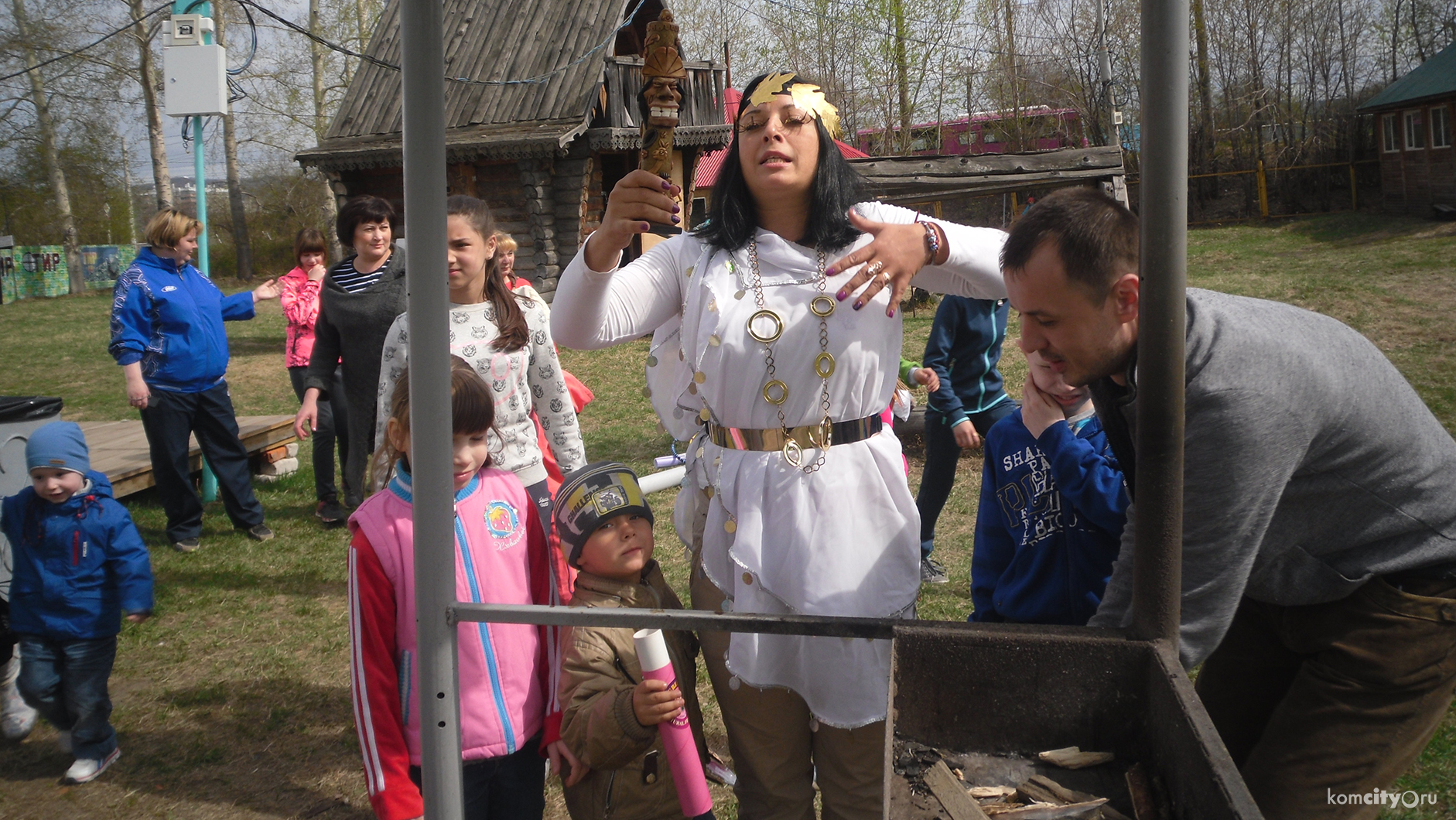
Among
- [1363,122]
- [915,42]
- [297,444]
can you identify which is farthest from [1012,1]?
[297,444]

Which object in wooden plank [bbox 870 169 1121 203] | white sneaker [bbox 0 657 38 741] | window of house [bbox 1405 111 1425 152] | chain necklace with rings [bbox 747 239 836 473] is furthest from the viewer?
window of house [bbox 1405 111 1425 152]

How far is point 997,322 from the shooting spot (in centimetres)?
423

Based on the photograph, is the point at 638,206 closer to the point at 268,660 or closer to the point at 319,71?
the point at 268,660

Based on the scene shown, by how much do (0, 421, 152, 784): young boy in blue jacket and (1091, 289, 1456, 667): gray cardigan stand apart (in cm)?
304

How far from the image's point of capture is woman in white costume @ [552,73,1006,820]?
184 centimetres

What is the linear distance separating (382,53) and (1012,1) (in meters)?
12.2

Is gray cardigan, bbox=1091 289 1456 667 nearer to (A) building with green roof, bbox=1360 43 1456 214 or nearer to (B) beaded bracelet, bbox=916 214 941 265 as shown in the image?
(B) beaded bracelet, bbox=916 214 941 265

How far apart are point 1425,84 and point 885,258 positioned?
23.6 meters

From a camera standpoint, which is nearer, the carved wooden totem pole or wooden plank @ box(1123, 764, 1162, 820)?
wooden plank @ box(1123, 764, 1162, 820)

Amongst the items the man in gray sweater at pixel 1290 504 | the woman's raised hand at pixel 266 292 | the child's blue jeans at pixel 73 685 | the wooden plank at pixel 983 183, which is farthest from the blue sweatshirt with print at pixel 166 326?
the wooden plank at pixel 983 183

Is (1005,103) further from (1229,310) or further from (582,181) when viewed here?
(1229,310)

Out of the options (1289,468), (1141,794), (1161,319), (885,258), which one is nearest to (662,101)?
(885,258)

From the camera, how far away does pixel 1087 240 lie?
135 centimetres

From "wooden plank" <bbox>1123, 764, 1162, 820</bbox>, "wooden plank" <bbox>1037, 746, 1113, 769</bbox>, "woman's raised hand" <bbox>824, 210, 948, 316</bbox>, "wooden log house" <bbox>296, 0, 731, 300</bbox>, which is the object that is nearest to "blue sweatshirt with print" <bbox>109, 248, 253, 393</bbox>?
"woman's raised hand" <bbox>824, 210, 948, 316</bbox>
